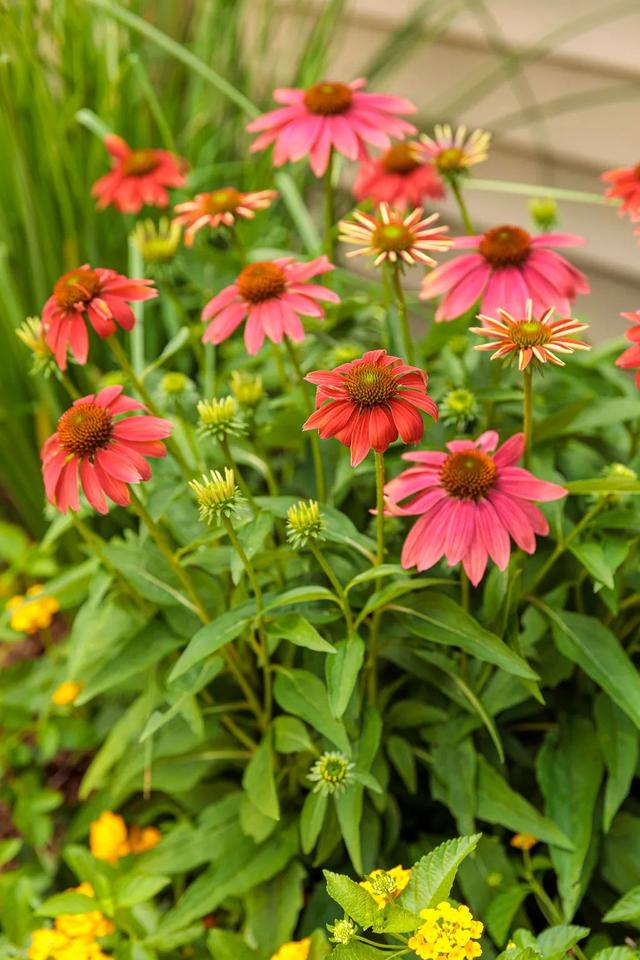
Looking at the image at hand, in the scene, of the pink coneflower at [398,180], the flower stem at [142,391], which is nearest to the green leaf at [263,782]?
the flower stem at [142,391]

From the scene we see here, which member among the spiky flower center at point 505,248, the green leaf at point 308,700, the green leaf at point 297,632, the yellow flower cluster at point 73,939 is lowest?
the yellow flower cluster at point 73,939

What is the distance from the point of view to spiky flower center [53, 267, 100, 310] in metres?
0.77

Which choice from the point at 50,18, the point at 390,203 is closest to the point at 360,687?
the point at 390,203

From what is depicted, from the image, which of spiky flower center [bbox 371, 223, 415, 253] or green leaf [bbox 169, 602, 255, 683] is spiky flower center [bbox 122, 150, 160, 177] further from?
green leaf [bbox 169, 602, 255, 683]

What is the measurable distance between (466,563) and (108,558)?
1.14 feet

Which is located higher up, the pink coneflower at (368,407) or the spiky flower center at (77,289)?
the spiky flower center at (77,289)

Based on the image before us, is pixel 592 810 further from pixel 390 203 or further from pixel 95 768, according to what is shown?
pixel 390 203

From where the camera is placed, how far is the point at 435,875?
0.65 m

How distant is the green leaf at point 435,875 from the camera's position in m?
0.63

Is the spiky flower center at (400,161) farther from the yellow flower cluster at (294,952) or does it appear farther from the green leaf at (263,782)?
the yellow flower cluster at (294,952)

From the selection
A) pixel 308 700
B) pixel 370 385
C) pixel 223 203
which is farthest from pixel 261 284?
pixel 308 700

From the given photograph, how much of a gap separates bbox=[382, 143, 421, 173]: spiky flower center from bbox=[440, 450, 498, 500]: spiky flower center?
17.4 inches

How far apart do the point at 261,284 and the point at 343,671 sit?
1.02ft

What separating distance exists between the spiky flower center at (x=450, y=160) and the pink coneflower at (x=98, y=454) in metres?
0.40
